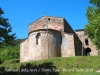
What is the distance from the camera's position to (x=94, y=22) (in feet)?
50.2

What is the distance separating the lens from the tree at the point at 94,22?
15.2m

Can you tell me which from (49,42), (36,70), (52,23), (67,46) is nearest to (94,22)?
(36,70)

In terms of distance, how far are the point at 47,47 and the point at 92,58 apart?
7808 mm

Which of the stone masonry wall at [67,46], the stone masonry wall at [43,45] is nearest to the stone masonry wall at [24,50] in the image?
the stone masonry wall at [43,45]

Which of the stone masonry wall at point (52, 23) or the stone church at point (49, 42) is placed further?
the stone masonry wall at point (52, 23)

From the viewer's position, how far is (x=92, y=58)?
22.4 metres

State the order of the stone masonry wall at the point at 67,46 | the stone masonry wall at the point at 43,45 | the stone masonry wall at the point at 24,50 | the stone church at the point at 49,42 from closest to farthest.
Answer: the stone masonry wall at the point at 43,45 → the stone church at the point at 49,42 → the stone masonry wall at the point at 67,46 → the stone masonry wall at the point at 24,50

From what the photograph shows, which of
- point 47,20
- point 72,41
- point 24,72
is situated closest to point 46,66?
point 24,72

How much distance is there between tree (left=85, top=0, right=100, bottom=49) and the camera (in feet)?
49.8

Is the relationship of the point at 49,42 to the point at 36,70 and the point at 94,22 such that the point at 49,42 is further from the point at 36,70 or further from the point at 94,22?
the point at 94,22

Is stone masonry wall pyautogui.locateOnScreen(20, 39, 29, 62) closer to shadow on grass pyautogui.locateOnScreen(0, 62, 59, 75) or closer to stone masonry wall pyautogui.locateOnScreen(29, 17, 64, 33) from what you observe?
stone masonry wall pyautogui.locateOnScreen(29, 17, 64, 33)

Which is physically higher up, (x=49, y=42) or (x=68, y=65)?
(x=49, y=42)

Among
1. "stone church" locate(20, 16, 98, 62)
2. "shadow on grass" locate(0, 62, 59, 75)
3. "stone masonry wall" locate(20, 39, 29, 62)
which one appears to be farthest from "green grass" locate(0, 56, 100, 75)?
"stone masonry wall" locate(20, 39, 29, 62)

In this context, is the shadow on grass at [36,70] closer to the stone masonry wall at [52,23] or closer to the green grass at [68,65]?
the green grass at [68,65]
